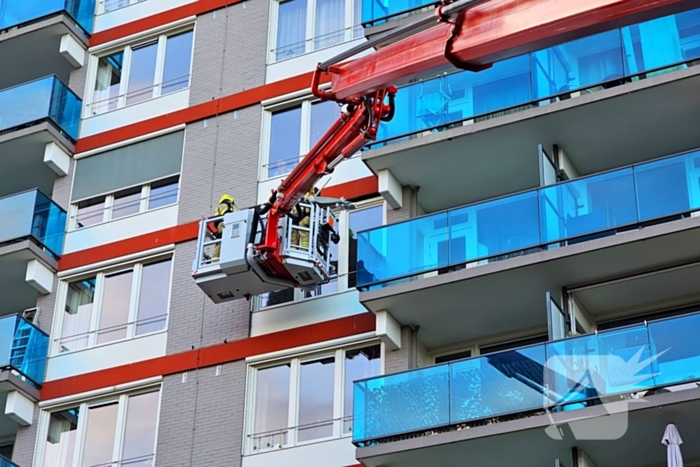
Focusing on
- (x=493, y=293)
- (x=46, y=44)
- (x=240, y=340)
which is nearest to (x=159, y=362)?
(x=240, y=340)

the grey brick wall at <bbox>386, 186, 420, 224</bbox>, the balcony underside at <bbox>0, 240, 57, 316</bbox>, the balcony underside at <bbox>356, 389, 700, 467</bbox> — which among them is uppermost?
the balcony underside at <bbox>0, 240, 57, 316</bbox>

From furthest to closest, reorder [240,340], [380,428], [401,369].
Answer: [240,340], [401,369], [380,428]

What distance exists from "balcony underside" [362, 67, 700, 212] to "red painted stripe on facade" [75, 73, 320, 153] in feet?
12.0

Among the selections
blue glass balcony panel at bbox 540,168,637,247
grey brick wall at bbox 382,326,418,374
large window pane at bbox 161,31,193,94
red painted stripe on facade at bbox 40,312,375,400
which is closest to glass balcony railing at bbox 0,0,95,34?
large window pane at bbox 161,31,193,94

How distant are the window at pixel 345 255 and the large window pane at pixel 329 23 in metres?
4.02

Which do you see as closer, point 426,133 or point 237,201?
point 426,133

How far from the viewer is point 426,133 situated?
85.9 feet

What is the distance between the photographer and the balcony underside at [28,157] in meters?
31.2

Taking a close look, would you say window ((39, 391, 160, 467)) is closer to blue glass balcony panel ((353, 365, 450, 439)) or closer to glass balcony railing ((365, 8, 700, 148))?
blue glass balcony panel ((353, 365, 450, 439))

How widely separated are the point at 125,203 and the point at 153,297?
8.84ft

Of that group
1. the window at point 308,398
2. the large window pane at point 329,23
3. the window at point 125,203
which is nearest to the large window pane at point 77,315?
the window at point 125,203

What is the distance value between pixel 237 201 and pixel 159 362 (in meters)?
3.44

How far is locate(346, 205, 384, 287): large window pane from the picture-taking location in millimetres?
26672

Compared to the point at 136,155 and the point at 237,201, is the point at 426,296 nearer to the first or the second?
the point at 237,201
